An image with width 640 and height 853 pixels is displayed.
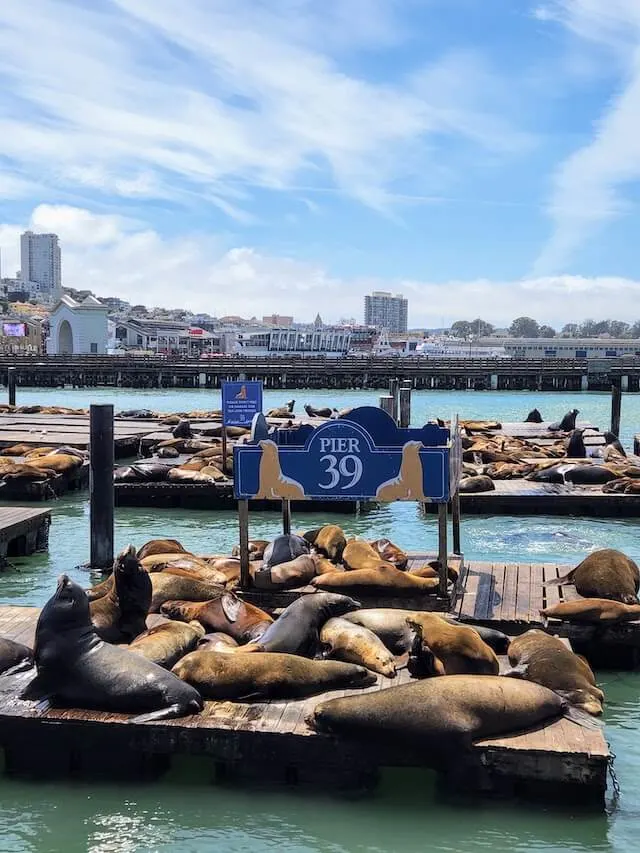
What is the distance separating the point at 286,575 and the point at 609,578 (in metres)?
2.34

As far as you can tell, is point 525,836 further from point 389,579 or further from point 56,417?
point 56,417

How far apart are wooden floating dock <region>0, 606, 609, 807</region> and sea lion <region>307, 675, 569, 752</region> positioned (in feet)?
0.20

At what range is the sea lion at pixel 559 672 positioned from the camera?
516 centimetres

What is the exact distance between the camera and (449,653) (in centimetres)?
533

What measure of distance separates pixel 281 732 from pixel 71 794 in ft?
3.68

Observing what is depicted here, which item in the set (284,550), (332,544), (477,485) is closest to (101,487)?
(284,550)

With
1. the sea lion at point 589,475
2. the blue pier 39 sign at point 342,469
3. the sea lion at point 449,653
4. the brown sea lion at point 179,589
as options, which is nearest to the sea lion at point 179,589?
the brown sea lion at point 179,589

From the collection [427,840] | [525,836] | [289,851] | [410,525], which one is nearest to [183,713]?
[289,851]

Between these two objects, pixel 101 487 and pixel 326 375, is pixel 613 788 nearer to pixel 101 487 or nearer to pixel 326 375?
pixel 101 487

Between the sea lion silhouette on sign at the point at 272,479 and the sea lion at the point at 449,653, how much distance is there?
1795 mm

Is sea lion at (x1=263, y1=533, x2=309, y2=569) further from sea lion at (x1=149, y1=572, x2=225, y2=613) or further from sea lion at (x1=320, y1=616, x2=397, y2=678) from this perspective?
sea lion at (x1=320, y1=616, x2=397, y2=678)

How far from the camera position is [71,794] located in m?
4.91

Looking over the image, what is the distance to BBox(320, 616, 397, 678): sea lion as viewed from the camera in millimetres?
5414

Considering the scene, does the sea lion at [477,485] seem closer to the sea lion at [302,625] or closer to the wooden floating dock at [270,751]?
the sea lion at [302,625]
